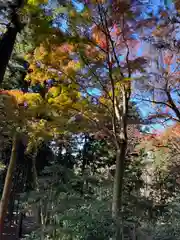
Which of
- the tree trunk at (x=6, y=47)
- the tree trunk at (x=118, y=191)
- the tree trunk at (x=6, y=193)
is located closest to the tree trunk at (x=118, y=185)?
the tree trunk at (x=118, y=191)

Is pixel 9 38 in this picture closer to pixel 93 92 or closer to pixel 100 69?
pixel 100 69

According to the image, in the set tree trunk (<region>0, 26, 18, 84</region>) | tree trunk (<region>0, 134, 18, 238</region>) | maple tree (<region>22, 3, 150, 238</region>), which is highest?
maple tree (<region>22, 3, 150, 238</region>)

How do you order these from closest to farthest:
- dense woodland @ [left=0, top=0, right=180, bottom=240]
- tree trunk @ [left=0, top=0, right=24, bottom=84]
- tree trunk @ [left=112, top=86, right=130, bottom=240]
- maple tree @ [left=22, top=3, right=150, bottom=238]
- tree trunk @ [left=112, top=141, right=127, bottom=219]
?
1. tree trunk @ [left=0, top=0, right=24, bottom=84]
2. dense woodland @ [left=0, top=0, right=180, bottom=240]
3. maple tree @ [left=22, top=3, right=150, bottom=238]
4. tree trunk @ [left=112, top=141, right=127, bottom=219]
5. tree trunk @ [left=112, top=86, right=130, bottom=240]

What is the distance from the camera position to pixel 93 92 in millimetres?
6855

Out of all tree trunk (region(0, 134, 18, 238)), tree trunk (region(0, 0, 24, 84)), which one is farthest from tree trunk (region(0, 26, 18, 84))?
tree trunk (region(0, 134, 18, 238))

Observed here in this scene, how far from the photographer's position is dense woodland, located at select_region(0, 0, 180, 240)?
375 centimetres

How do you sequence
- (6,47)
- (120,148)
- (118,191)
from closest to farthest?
(6,47) < (118,191) < (120,148)

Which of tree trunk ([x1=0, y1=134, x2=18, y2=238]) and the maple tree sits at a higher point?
the maple tree

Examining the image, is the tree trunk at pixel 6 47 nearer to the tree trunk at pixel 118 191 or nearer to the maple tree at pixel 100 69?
the maple tree at pixel 100 69

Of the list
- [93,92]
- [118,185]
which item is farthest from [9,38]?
[118,185]

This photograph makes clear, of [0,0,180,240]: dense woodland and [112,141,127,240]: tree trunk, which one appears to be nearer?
[0,0,180,240]: dense woodland

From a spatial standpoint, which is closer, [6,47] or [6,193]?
[6,47]

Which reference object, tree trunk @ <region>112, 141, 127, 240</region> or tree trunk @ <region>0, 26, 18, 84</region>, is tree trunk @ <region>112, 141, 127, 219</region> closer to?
tree trunk @ <region>112, 141, 127, 240</region>

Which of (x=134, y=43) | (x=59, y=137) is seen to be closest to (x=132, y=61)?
(x=134, y=43)
